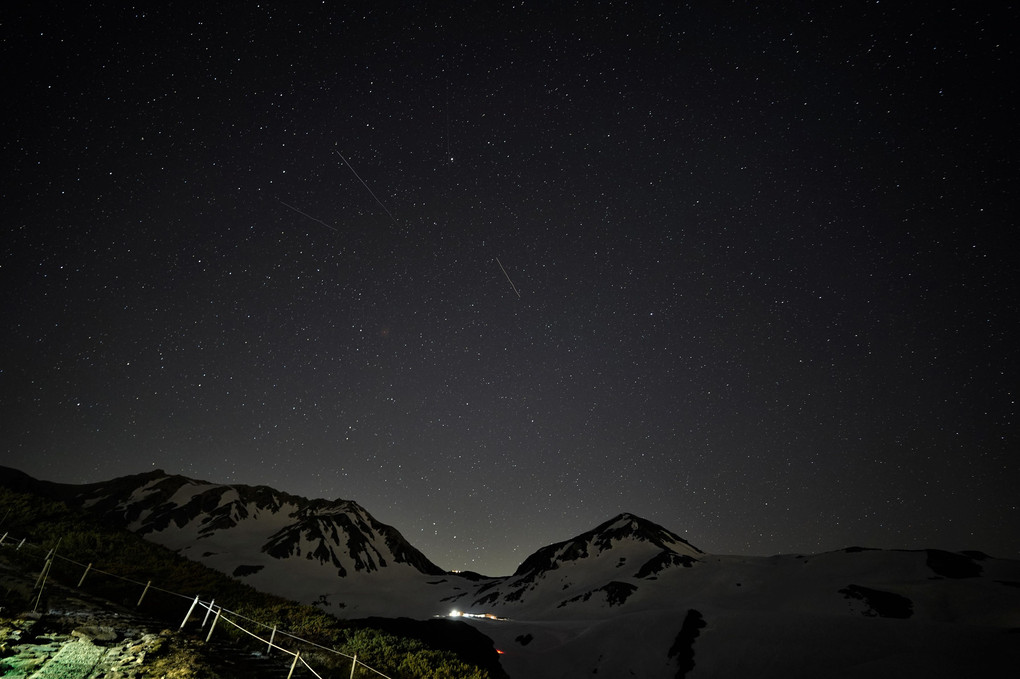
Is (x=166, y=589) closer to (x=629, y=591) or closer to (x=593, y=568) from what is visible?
(x=629, y=591)

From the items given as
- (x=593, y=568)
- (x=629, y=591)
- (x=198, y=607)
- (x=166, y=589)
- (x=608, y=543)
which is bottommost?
(x=198, y=607)

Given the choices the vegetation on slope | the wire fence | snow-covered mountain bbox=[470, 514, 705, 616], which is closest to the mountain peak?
snow-covered mountain bbox=[470, 514, 705, 616]

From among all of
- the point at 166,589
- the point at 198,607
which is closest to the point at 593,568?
the point at 166,589

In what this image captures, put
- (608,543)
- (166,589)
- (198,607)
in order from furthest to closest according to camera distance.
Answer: (608,543) → (166,589) → (198,607)

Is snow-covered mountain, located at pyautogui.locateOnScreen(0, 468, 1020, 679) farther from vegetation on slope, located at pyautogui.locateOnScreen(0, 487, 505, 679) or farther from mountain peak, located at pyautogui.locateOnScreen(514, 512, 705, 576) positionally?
vegetation on slope, located at pyautogui.locateOnScreen(0, 487, 505, 679)

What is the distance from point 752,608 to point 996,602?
24.2 meters

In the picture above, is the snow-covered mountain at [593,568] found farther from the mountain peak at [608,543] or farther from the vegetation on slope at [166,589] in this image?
the vegetation on slope at [166,589]

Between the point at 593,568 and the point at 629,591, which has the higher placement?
the point at 593,568

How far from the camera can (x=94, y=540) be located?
17.9m

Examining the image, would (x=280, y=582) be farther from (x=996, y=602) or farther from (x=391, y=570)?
(x=996, y=602)

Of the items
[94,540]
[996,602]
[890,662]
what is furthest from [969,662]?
[94,540]

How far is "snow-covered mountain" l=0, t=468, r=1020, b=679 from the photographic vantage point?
110 feet

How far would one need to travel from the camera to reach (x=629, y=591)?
72688 millimetres

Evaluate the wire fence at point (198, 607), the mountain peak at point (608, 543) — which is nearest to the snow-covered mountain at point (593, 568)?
the mountain peak at point (608, 543)
